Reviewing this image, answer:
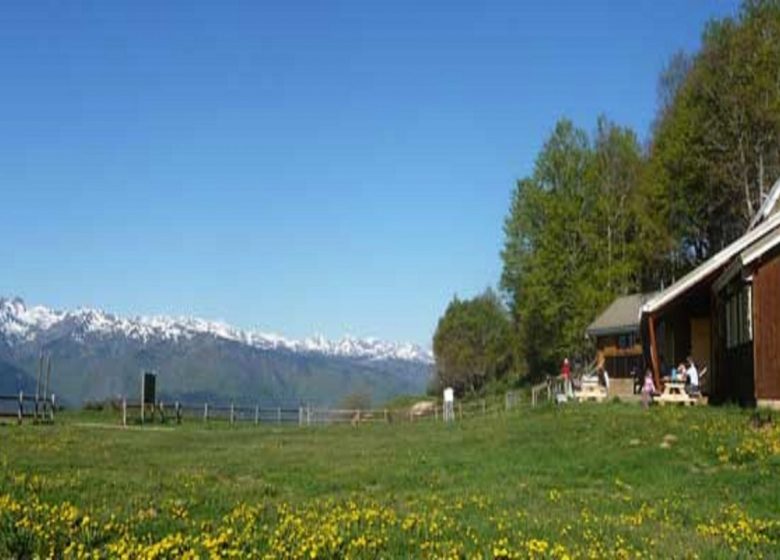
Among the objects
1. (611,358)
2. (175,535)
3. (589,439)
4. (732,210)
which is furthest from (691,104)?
(175,535)

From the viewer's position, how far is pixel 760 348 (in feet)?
96.9

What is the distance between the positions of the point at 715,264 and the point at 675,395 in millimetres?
5066

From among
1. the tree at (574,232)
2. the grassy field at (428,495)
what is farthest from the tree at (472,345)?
the grassy field at (428,495)

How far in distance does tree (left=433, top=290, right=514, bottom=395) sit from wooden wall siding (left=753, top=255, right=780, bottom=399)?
87.4 meters

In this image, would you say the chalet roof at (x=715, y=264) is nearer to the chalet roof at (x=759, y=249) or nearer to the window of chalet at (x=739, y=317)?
the window of chalet at (x=739, y=317)

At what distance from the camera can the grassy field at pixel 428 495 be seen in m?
10.8

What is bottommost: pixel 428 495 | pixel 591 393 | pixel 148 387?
pixel 428 495

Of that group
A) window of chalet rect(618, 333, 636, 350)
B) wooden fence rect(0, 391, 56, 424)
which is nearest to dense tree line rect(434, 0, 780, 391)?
window of chalet rect(618, 333, 636, 350)

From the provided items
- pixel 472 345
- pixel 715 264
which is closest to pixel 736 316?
pixel 715 264

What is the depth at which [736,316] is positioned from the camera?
33.5 m

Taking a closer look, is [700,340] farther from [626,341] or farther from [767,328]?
[626,341]

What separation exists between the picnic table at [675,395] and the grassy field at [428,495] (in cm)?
390

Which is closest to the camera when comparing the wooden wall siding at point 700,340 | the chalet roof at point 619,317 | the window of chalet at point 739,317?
the window of chalet at point 739,317

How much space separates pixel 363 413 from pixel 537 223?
19.6m
